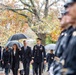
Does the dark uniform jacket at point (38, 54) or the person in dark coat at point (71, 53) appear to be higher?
the person in dark coat at point (71, 53)

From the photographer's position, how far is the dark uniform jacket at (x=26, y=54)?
15.9 meters

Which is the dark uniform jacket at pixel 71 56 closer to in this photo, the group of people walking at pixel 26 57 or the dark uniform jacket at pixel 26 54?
the group of people walking at pixel 26 57

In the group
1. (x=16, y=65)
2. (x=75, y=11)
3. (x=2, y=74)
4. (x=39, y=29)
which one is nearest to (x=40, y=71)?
(x=16, y=65)

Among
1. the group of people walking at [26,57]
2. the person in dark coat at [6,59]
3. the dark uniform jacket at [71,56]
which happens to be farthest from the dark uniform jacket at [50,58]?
the dark uniform jacket at [71,56]

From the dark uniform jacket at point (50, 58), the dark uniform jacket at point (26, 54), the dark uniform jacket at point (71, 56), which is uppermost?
the dark uniform jacket at point (71, 56)

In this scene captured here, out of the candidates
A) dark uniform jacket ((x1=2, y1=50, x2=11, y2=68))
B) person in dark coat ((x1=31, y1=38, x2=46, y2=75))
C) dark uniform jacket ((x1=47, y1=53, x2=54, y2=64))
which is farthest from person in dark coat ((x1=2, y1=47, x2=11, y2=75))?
dark uniform jacket ((x1=47, y1=53, x2=54, y2=64))

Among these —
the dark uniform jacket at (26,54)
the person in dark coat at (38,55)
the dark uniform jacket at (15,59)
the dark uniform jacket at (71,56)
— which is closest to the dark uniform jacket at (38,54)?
the person in dark coat at (38,55)

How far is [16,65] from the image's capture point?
16.0m

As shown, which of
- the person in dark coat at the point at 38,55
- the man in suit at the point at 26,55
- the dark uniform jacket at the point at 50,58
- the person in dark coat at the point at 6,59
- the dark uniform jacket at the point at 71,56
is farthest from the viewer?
the dark uniform jacket at the point at 50,58

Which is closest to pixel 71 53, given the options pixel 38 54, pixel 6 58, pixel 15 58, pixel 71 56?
pixel 71 56

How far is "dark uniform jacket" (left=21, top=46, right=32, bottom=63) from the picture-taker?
15945 mm

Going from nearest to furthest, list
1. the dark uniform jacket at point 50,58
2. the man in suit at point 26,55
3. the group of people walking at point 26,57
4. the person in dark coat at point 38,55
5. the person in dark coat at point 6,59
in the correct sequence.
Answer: the person in dark coat at point 38,55
the group of people walking at point 26,57
the man in suit at point 26,55
the person in dark coat at point 6,59
the dark uniform jacket at point 50,58

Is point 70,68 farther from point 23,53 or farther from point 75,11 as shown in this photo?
point 23,53

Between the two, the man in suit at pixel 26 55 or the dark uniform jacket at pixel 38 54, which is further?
the man in suit at pixel 26 55
